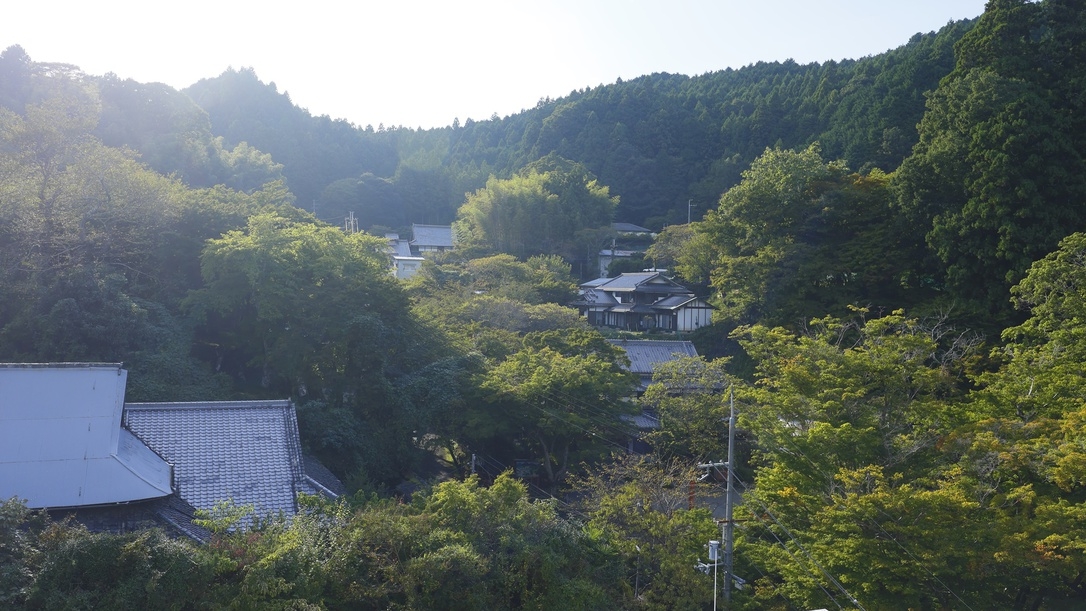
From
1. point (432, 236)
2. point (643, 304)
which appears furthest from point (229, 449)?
point (432, 236)

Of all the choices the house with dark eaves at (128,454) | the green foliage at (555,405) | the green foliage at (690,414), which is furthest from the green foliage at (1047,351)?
the house with dark eaves at (128,454)

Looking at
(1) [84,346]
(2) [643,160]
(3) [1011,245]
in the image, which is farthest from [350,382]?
(2) [643,160]

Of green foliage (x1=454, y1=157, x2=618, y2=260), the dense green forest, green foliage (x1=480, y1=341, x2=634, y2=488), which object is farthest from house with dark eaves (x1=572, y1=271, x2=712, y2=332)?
green foliage (x1=480, y1=341, x2=634, y2=488)

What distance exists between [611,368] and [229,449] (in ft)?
32.6

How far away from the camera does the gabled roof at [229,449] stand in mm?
11891

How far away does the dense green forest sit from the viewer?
30.5ft

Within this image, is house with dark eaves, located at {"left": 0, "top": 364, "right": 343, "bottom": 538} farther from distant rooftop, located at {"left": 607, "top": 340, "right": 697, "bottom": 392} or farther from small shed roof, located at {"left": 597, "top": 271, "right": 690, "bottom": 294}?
small shed roof, located at {"left": 597, "top": 271, "right": 690, "bottom": 294}

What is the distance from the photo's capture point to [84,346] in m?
15.7

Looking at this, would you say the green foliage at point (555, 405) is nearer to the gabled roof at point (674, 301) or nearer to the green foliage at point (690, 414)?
the green foliage at point (690, 414)

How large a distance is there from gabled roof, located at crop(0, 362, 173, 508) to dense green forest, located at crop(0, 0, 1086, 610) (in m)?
2.69

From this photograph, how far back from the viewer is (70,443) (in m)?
11.2

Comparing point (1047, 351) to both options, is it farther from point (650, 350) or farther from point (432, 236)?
point (432, 236)

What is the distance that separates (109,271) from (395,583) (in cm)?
1286

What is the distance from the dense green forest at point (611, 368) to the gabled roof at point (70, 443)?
8.83 feet
